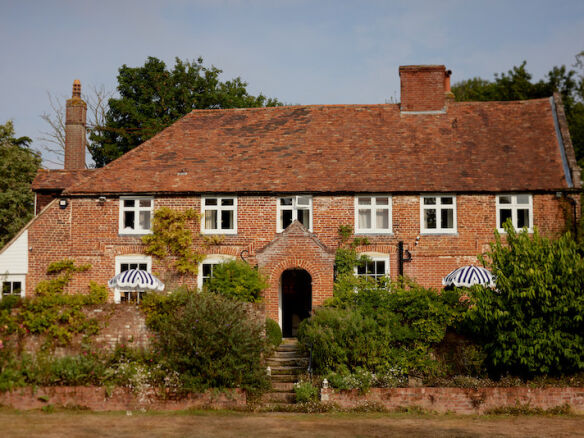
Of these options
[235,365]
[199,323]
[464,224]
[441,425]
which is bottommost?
[441,425]

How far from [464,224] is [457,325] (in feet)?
25.4

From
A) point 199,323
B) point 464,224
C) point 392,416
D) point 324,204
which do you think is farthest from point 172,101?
point 392,416

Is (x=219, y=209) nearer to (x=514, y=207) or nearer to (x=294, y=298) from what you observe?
(x=294, y=298)

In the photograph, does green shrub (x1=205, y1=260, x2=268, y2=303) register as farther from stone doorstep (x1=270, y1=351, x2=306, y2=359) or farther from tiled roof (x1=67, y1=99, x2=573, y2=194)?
tiled roof (x1=67, y1=99, x2=573, y2=194)

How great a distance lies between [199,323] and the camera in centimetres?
1666

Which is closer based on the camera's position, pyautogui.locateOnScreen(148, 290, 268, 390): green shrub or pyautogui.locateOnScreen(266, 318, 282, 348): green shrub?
pyautogui.locateOnScreen(148, 290, 268, 390): green shrub

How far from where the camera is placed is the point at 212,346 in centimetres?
1644

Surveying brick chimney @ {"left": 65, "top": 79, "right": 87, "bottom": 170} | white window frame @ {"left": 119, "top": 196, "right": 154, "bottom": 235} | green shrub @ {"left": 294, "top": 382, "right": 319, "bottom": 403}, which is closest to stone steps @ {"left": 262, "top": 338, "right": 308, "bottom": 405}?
green shrub @ {"left": 294, "top": 382, "right": 319, "bottom": 403}

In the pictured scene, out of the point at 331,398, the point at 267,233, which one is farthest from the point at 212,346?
the point at 267,233

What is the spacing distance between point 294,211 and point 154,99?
62.8 ft

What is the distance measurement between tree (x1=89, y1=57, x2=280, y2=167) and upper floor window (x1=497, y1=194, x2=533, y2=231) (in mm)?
20745

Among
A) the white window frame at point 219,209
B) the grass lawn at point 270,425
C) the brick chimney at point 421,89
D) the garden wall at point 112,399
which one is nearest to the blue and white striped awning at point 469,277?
the grass lawn at point 270,425

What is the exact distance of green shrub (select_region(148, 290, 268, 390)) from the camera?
16.4 meters

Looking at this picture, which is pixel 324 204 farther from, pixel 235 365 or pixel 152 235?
pixel 235 365
